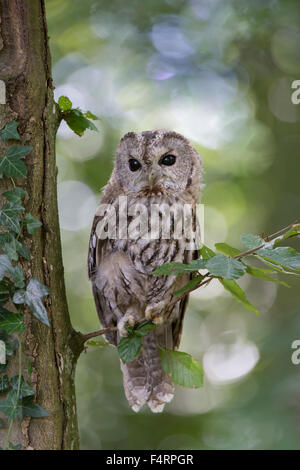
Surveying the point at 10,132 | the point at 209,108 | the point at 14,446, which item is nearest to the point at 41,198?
the point at 10,132

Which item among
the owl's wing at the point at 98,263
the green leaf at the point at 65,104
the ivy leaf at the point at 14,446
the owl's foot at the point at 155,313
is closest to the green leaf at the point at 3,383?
the ivy leaf at the point at 14,446

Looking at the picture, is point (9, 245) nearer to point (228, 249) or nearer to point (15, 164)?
point (15, 164)

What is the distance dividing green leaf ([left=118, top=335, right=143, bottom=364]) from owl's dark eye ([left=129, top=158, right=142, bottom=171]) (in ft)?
3.43

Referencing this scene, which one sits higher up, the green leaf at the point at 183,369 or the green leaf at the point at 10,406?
the green leaf at the point at 183,369

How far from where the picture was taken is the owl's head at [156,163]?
2395 mm

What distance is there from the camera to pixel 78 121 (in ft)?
5.95

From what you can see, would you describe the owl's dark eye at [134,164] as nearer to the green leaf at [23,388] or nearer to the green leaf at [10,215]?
the green leaf at [10,215]

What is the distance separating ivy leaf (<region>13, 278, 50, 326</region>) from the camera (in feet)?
4.63

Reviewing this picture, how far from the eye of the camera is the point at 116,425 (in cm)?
419

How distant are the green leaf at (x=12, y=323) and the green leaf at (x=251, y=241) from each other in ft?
2.23

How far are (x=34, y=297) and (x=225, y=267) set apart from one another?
0.56m

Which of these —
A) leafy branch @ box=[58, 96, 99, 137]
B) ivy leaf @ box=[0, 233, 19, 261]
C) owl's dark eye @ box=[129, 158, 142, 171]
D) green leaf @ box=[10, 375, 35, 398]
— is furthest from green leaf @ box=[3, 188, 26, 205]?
owl's dark eye @ box=[129, 158, 142, 171]
